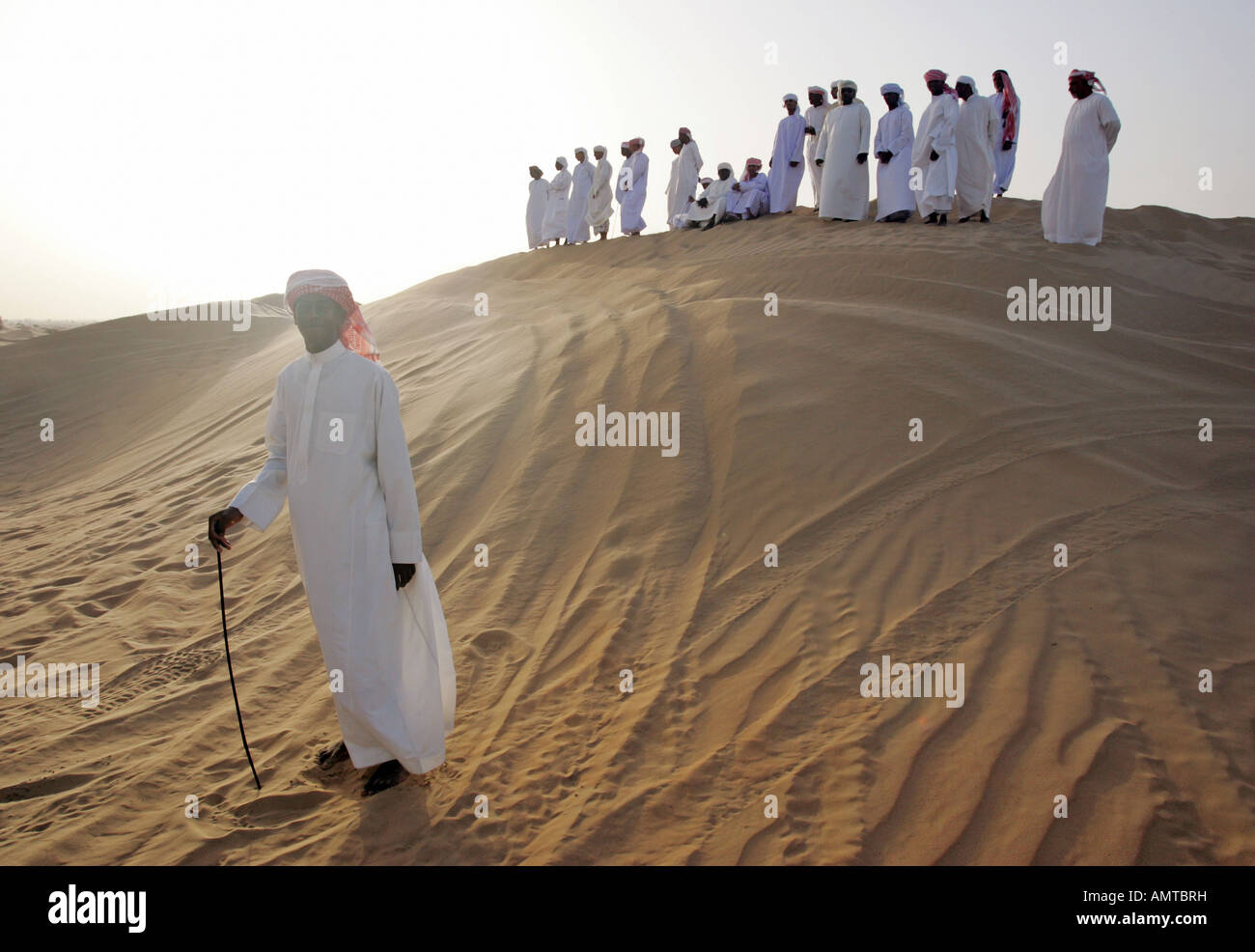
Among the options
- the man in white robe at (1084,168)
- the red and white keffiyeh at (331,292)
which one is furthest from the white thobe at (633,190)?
the red and white keffiyeh at (331,292)

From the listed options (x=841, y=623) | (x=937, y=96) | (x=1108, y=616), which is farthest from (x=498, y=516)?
(x=937, y=96)

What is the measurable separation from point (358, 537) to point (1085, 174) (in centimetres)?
886

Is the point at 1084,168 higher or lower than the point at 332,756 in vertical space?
higher

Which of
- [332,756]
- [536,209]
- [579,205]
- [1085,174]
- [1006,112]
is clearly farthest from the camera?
[536,209]

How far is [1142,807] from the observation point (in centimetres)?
250

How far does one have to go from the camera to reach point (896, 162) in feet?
35.3

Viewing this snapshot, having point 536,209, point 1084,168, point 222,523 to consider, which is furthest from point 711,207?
point 222,523

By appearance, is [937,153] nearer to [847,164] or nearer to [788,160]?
[847,164]

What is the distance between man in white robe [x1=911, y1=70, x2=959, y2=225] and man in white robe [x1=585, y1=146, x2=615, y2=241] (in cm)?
573

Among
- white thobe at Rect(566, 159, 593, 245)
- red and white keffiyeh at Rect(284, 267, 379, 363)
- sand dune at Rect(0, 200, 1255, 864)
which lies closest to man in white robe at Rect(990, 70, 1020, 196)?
sand dune at Rect(0, 200, 1255, 864)

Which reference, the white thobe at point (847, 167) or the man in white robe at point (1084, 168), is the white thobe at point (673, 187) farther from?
the man in white robe at point (1084, 168)

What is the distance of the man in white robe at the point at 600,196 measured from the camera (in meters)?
14.6

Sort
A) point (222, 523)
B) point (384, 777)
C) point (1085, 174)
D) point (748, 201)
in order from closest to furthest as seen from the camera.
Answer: point (222, 523), point (384, 777), point (1085, 174), point (748, 201)
